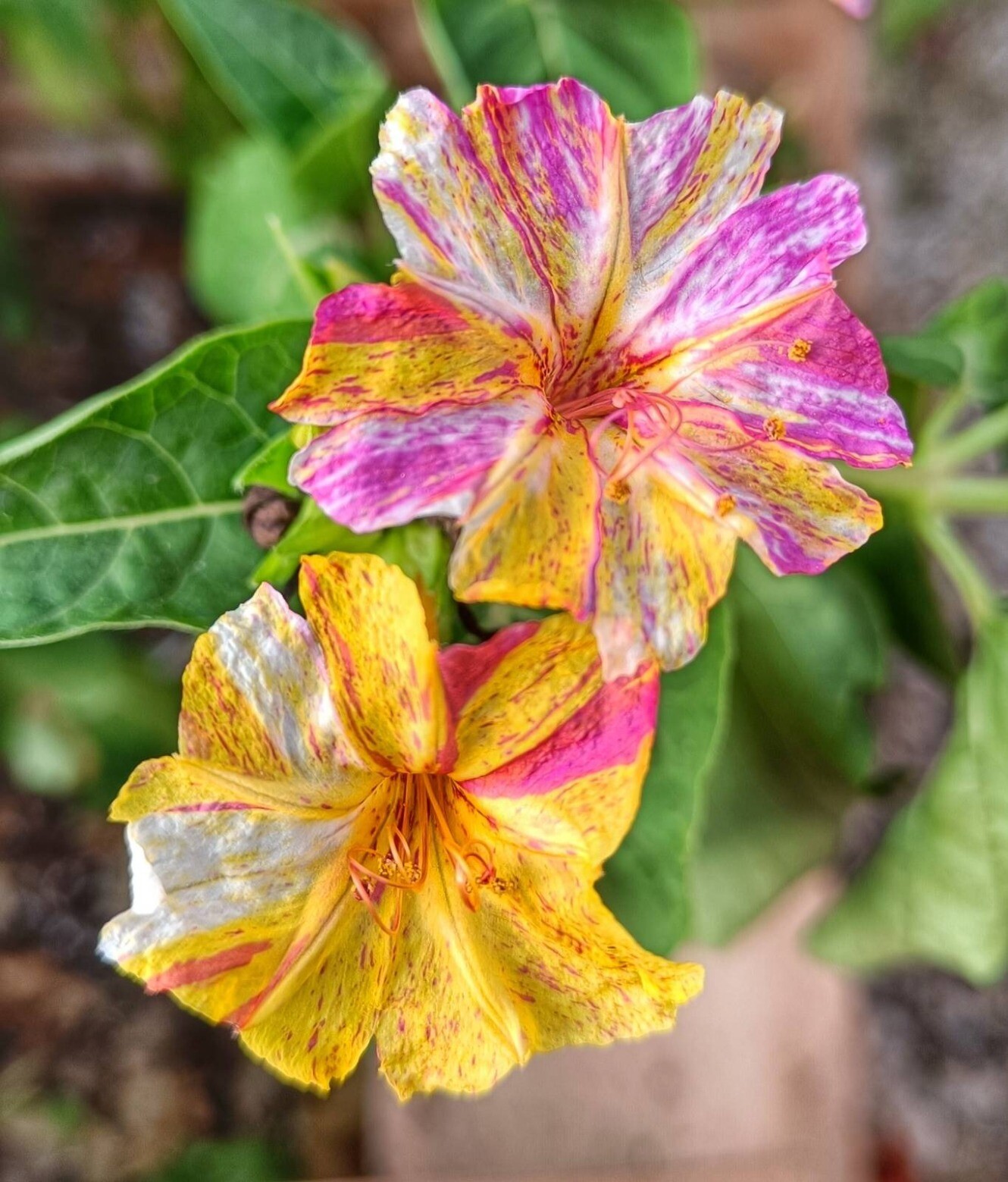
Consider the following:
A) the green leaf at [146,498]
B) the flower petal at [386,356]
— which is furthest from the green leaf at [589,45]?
the flower petal at [386,356]

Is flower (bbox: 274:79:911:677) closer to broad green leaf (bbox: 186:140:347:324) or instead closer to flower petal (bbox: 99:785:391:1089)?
flower petal (bbox: 99:785:391:1089)

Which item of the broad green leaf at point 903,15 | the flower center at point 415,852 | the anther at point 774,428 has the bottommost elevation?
the broad green leaf at point 903,15

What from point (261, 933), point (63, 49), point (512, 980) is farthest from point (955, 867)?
point (63, 49)

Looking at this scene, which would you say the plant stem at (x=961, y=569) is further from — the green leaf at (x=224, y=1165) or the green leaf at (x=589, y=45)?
the green leaf at (x=224, y=1165)

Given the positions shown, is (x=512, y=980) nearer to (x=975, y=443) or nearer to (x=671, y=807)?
(x=671, y=807)

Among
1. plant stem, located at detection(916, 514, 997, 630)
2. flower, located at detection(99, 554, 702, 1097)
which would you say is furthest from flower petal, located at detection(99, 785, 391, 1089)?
plant stem, located at detection(916, 514, 997, 630)

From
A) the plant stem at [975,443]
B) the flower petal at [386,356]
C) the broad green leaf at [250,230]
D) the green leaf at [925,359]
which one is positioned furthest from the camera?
the broad green leaf at [250,230]
